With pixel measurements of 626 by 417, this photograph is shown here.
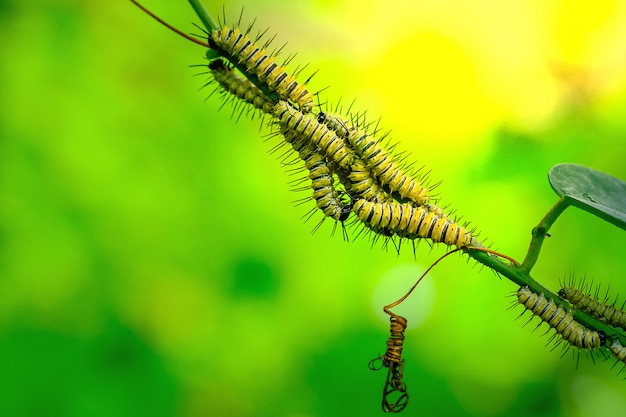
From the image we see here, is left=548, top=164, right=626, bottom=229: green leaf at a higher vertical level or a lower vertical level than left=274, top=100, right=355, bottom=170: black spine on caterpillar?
higher

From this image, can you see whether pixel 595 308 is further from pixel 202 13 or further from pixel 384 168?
pixel 202 13

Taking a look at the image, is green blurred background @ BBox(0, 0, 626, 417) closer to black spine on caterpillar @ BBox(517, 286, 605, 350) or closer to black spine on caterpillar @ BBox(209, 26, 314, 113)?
black spine on caterpillar @ BBox(517, 286, 605, 350)

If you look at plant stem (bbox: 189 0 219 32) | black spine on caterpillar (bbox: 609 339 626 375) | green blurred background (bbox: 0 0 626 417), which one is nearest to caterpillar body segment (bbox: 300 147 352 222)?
plant stem (bbox: 189 0 219 32)

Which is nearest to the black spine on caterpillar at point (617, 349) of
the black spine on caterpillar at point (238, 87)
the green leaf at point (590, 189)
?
the green leaf at point (590, 189)

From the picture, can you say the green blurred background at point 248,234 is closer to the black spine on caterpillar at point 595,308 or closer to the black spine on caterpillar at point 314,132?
the black spine on caterpillar at point 595,308

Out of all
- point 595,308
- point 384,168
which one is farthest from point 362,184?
point 595,308

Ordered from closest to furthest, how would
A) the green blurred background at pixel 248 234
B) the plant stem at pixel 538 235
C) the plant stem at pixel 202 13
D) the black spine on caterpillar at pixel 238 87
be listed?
the plant stem at pixel 202 13 → the plant stem at pixel 538 235 → the black spine on caterpillar at pixel 238 87 → the green blurred background at pixel 248 234

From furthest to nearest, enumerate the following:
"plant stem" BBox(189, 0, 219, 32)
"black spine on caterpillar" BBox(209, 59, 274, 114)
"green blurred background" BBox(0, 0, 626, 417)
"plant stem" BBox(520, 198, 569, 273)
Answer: "green blurred background" BBox(0, 0, 626, 417) → "black spine on caterpillar" BBox(209, 59, 274, 114) → "plant stem" BBox(520, 198, 569, 273) → "plant stem" BBox(189, 0, 219, 32)
